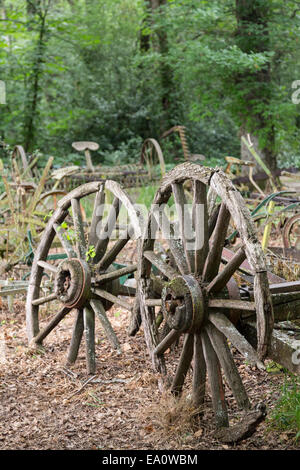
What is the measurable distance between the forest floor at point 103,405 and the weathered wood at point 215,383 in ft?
0.47

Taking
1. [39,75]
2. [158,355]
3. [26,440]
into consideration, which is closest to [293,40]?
[39,75]

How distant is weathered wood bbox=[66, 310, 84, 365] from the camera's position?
157 inches

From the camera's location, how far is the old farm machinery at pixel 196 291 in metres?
2.60

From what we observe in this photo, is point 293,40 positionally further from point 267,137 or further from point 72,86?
point 72,86

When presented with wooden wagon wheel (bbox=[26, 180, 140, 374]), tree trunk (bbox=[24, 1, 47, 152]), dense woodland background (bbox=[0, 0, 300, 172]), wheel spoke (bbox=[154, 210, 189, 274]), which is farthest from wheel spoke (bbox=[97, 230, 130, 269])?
tree trunk (bbox=[24, 1, 47, 152])

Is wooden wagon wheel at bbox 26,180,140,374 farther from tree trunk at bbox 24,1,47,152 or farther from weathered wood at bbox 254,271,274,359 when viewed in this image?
tree trunk at bbox 24,1,47,152

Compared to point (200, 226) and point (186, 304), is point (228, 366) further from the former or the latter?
point (200, 226)

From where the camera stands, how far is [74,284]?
12.4 ft

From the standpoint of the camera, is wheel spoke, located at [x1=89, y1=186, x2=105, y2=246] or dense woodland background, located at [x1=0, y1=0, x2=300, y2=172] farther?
dense woodland background, located at [x1=0, y1=0, x2=300, y2=172]

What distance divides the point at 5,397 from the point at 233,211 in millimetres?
2055

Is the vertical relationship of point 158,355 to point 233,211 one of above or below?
below

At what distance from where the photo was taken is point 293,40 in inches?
402

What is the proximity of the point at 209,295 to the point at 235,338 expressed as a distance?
1.07 ft

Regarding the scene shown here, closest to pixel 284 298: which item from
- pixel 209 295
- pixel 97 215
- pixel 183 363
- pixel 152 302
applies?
pixel 209 295
